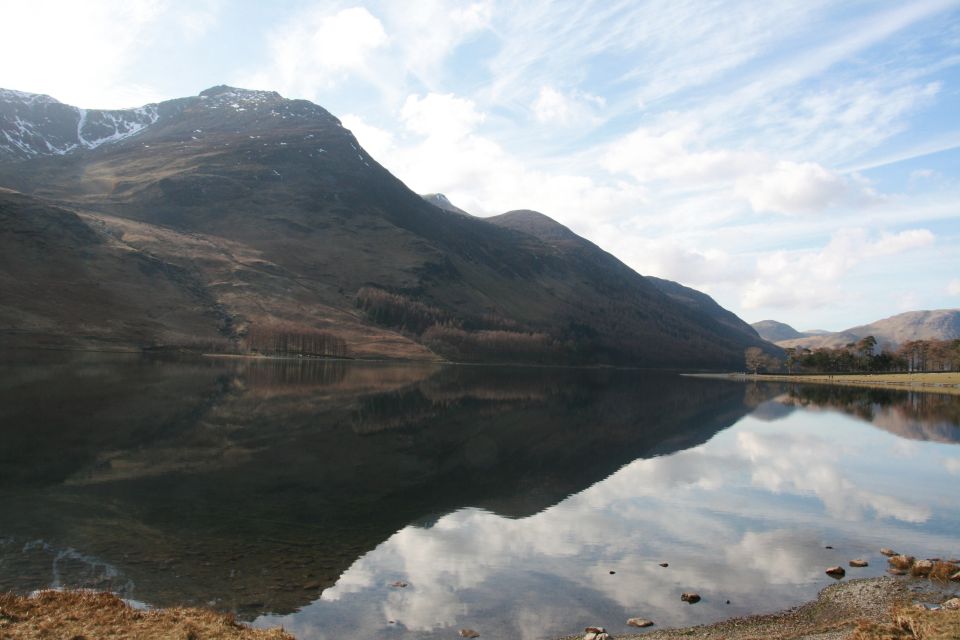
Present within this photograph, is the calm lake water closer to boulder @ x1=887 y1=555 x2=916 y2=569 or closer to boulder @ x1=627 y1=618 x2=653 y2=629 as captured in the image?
boulder @ x1=627 y1=618 x2=653 y2=629

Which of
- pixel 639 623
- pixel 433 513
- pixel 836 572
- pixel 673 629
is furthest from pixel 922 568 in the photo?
pixel 433 513

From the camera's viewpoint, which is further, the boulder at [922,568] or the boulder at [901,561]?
the boulder at [901,561]

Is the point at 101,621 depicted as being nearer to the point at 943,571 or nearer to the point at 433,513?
the point at 433,513

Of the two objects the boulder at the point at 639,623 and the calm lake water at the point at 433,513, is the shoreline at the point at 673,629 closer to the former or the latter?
the boulder at the point at 639,623

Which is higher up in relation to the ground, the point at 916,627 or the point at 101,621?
the point at 916,627

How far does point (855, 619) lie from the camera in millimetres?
21062

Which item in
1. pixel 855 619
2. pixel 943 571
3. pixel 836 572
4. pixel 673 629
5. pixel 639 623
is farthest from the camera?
pixel 836 572

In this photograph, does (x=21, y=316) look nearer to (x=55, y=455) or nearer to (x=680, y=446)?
(x=55, y=455)

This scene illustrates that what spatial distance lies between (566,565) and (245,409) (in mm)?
57007

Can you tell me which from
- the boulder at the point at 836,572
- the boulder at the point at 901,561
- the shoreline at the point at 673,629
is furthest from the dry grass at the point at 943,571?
the boulder at the point at 836,572

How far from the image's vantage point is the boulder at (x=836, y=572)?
27.3 meters

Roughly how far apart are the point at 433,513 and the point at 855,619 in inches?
860

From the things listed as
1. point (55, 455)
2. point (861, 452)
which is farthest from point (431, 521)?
point (861, 452)

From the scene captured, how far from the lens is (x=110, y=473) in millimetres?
38844
